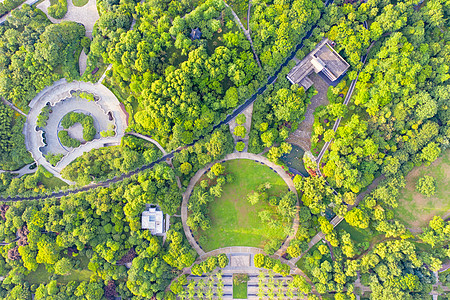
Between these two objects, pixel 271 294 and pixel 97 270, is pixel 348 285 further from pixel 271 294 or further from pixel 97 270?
pixel 97 270

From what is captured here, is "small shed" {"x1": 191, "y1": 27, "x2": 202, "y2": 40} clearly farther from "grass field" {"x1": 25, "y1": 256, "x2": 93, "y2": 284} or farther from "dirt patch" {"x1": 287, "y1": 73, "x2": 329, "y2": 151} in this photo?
"grass field" {"x1": 25, "y1": 256, "x2": 93, "y2": 284}

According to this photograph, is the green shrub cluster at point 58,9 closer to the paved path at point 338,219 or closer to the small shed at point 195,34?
the small shed at point 195,34

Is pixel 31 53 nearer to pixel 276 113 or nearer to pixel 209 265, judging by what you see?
pixel 276 113

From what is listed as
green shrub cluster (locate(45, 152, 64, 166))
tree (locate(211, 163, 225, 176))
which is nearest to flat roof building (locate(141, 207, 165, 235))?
tree (locate(211, 163, 225, 176))

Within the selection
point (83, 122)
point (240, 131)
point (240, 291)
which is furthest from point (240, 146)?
point (83, 122)

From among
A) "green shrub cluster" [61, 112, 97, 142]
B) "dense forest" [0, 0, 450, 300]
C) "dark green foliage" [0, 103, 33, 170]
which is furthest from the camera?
"green shrub cluster" [61, 112, 97, 142]

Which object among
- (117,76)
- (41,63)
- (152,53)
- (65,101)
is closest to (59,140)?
(65,101)
